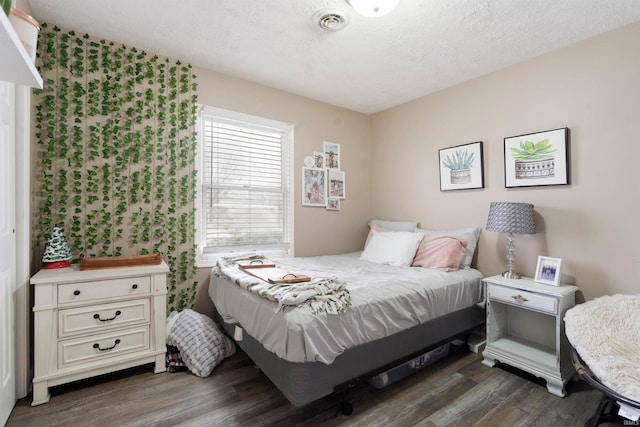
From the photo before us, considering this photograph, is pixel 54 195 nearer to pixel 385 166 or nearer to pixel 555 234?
pixel 385 166

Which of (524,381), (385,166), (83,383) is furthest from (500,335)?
(83,383)

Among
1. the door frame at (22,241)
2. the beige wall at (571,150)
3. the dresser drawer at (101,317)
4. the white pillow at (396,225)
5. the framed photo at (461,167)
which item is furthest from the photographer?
the white pillow at (396,225)

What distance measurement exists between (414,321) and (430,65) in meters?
2.21

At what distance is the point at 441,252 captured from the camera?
272 cm

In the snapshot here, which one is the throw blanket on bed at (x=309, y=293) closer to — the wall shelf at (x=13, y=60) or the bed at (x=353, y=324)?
the bed at (x=353, y=324)

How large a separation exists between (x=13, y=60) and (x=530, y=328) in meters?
3.40

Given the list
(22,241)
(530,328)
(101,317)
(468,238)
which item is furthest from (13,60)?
(530,328)

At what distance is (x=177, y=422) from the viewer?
167 cm

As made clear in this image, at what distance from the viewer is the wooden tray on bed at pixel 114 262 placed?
207 centimetres

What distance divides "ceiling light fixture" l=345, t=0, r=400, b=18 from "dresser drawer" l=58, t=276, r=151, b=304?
2.28 meters

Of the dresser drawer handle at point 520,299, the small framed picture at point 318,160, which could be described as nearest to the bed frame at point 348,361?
the dresser drawer handle at point 520,299

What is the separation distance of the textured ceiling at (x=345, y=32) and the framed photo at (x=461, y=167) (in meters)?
0.71

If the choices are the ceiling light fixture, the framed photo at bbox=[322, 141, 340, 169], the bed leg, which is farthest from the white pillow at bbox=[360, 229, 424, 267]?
the ceiling light fixture

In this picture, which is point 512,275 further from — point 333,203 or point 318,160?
point 318,160
